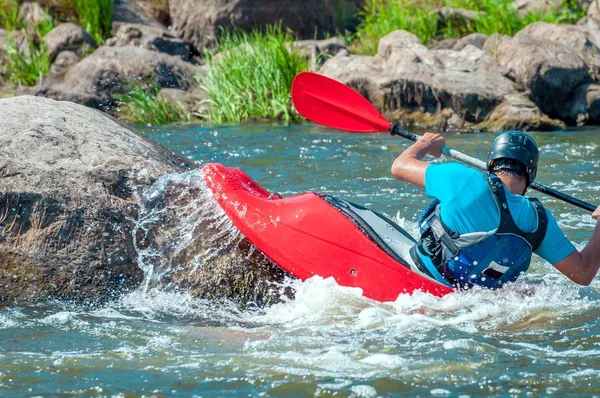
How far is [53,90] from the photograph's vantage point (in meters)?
11.2

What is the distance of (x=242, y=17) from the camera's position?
14164 mm

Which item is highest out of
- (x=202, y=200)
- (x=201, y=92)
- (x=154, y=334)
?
(x=202, y=200)

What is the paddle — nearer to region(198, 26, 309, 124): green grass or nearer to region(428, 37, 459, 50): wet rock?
region(198, 26, 309, 124): green grass

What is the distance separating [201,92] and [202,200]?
7.52 meters

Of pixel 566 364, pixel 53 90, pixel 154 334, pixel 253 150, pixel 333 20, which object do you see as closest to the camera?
pixel 566 364

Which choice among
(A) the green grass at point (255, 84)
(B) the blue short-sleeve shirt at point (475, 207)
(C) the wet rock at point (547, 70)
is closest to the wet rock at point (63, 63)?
(A) the green grass at point (255, 84)

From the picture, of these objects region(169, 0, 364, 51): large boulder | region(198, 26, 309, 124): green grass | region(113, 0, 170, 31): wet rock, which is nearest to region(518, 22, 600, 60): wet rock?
region(198, 26, 309, 124): green grass

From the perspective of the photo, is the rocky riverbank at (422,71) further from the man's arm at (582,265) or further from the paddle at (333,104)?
the man's arm at (582,265)

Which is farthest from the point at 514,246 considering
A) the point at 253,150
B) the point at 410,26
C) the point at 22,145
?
the point at 410,26

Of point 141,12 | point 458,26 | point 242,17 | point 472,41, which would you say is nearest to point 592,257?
point 472,41

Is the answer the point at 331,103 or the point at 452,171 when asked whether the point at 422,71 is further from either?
the point at 452,171

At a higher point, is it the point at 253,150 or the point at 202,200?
the point at 202,200

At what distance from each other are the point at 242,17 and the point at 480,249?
10.9 m

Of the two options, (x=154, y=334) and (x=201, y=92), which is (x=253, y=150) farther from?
(x=154, y=334)
